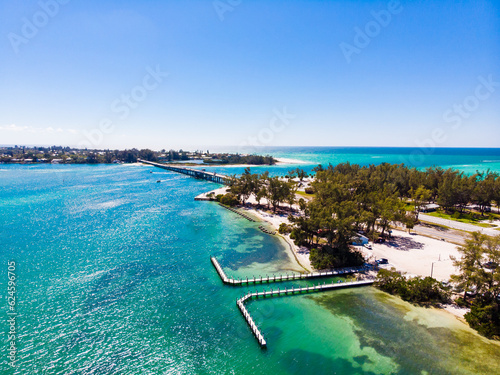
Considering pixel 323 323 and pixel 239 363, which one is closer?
pixel 239 363

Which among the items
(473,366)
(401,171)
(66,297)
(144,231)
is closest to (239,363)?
(473,366)

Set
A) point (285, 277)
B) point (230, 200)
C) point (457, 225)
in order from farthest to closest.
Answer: point (230, 200) < point (457, 225) < point (285, 277)

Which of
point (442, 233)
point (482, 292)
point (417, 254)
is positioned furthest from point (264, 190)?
point (482, 292)

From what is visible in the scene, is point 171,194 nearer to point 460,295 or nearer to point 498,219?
point 460,295

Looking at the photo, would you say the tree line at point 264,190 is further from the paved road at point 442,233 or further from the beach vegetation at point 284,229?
the paved road at point 442,233

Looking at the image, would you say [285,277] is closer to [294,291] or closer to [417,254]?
[294,291]

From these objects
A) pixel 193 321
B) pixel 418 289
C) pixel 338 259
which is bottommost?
pixel 193 321

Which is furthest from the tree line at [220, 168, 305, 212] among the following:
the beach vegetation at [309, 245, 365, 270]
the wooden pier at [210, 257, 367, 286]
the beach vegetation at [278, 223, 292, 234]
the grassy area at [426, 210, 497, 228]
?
the grassy area at [426, 210, 497, 228]
